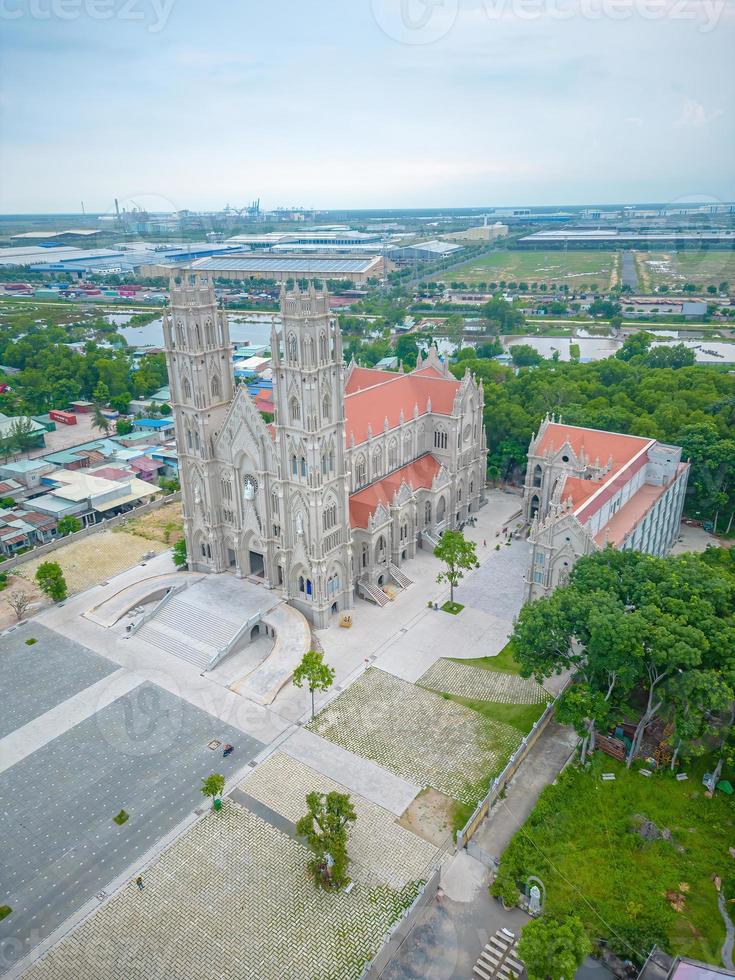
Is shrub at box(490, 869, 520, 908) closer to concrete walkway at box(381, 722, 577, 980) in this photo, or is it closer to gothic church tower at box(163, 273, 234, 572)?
concrete walkway at box(381, 722, 577, 980)

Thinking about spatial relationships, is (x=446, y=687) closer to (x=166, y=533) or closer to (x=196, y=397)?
(x=196, y=397)

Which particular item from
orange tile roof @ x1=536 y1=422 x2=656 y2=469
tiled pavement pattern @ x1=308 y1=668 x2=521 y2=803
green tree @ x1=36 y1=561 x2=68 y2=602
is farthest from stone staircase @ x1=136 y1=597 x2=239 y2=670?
orange tile roof @ x1=536 y1=422 x2=656 y2=469

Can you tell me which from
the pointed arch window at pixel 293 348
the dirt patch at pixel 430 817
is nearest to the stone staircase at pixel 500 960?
the dirt patch at pixel 430 817

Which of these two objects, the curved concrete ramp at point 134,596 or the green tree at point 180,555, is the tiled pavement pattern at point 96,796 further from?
the green tree at point 180,555

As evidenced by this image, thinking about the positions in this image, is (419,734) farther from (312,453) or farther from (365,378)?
(365,378)

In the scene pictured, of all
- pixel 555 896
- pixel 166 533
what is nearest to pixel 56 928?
pixel 555 896

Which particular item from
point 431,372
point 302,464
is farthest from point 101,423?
point 302,464
